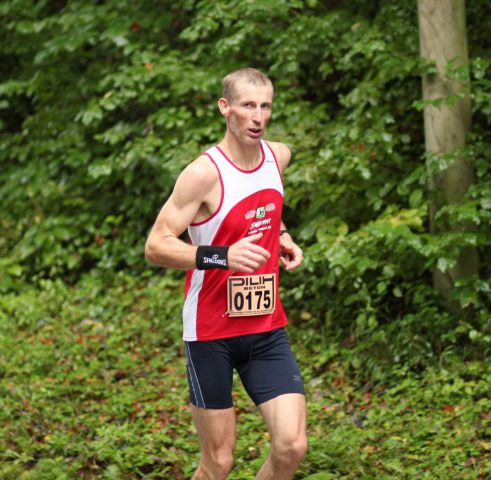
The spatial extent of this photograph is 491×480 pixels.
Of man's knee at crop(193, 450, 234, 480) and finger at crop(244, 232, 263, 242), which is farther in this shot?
man's knee at crop(193, 450, 234, 480)

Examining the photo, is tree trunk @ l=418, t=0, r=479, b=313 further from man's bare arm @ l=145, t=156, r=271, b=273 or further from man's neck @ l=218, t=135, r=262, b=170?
man's bare arm @ l=145, t=156, r=271, b=273

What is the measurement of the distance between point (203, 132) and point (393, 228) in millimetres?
2704

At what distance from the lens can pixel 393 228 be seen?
6.44 meters

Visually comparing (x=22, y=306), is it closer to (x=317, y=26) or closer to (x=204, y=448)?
(x=317, y=26)

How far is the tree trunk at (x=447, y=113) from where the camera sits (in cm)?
654

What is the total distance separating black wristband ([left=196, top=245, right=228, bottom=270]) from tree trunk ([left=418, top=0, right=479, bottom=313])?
2.91 meters

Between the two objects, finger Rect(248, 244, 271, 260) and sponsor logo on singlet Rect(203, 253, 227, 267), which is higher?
finger Rect(248, 244, 271, 260)

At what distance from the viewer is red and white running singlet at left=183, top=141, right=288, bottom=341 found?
417 centimetres

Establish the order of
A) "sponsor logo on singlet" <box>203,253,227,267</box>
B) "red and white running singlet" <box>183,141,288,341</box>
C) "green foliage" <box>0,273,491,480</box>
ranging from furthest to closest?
1. "green foliage" <box>0,273,491,480</box>
2. "red and white running singlet" <box>183,141,288,341</box>
3. "sponsor logo on singlet" <box>203,253,227,267</box>

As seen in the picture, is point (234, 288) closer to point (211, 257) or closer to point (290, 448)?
point (211, 257)

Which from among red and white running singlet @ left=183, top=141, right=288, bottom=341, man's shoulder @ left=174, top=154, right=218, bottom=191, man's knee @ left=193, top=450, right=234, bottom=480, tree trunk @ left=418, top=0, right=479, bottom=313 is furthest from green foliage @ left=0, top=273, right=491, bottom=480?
man's shoulder @ left=174, top=154, right=218, bottom=191

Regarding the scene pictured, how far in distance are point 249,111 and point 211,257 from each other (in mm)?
703

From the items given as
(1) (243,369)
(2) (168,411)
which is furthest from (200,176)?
(2) (168,411)

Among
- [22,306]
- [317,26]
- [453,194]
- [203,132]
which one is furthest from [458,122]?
[22,306]
